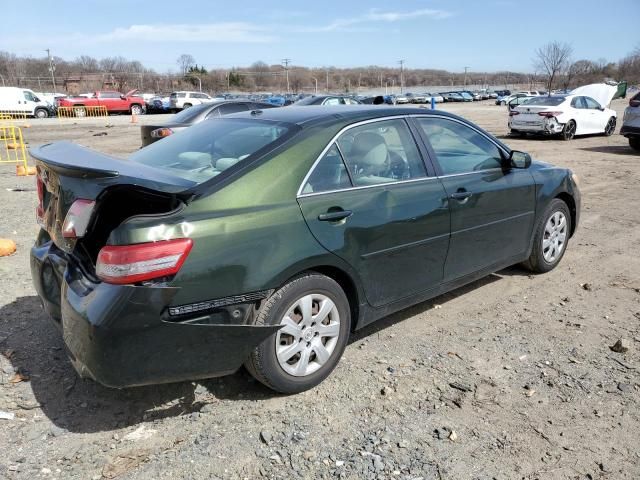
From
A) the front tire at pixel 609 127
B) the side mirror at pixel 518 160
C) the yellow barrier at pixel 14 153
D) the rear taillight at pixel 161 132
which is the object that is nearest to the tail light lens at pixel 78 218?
the side mirror at pixel 518 160

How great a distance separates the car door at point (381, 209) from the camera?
316cm

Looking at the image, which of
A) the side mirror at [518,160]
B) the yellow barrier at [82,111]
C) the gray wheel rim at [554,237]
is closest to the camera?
the side mirror at [518,160]

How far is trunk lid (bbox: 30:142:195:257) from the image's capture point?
2.63 meters

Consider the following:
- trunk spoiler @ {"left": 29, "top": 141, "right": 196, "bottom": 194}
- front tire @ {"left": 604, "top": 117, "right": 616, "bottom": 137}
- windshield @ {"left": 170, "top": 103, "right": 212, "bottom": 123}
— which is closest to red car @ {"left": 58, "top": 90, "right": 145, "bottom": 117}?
windshield @ {"left": 170, "top": 103, "right": 212, "bottom": 123}

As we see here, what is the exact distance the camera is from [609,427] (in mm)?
2865

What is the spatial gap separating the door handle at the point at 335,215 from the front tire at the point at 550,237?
7.93ft

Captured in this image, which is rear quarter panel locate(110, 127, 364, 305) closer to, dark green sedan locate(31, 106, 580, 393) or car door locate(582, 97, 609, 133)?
dark green sedan locate(31, 106, 580, 393)

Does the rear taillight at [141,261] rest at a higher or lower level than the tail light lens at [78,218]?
lower

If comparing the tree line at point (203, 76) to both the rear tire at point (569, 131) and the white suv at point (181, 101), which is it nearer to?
the white suv at point (181, 101)

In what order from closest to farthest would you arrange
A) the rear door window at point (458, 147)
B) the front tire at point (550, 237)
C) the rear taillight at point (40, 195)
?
the rear taillight at point (40, 195) < the rear door window at point (458, 147) < the front tire at point (550, 237)

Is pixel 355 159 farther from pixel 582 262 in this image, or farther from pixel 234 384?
pixel 582 262

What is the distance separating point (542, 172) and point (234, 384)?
335 cm

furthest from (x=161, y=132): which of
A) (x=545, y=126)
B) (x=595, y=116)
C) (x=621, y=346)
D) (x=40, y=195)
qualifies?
(x=595, y=116)

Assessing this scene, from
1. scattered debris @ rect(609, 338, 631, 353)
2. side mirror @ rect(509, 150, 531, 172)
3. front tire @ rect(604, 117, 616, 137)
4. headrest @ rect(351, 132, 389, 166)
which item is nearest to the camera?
headrest @ rect(351, 132, 389, 166)
